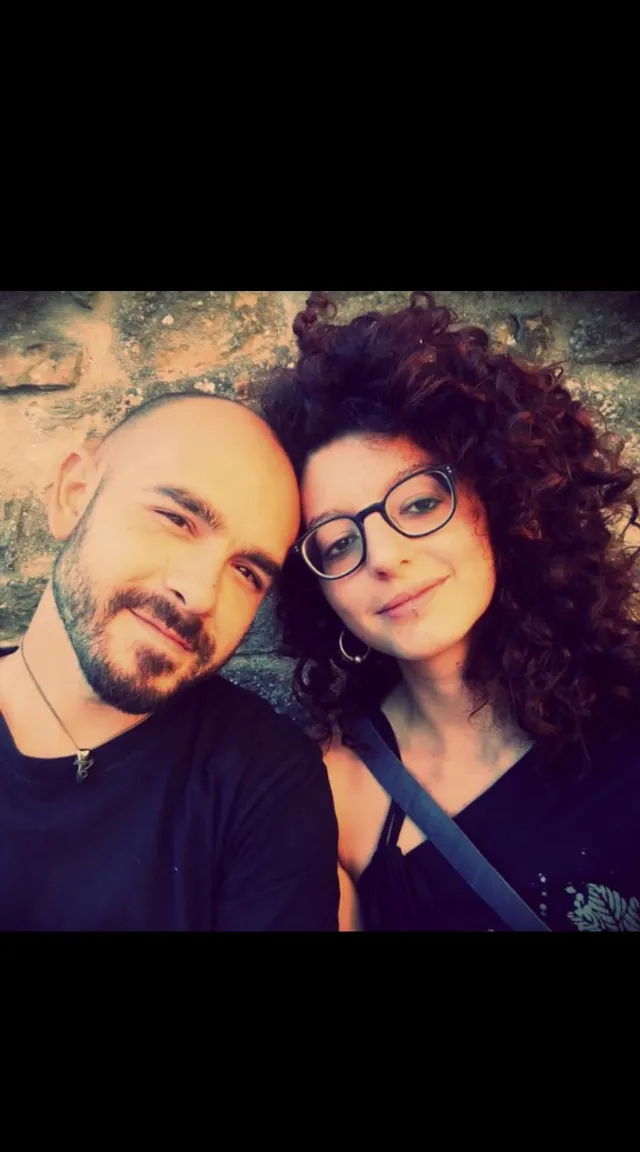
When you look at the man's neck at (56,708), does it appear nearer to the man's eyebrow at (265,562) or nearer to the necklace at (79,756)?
the necklace at (79,756)

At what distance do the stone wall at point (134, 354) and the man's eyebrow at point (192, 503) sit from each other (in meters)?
0.19

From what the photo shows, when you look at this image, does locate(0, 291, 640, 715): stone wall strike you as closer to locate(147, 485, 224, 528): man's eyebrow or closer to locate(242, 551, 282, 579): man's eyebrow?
locate(147, 485, 224, 528): man's eyebrow

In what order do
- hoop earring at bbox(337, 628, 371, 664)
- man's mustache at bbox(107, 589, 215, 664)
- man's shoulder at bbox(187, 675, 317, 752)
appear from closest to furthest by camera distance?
1. man's mustache at bbox(107, 589, 215, 664)
2. man's shoulder at bbox(187, 675, 317, 752)
3. hoop earring at bbox(337, 628, 371, 664)

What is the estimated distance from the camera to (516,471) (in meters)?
1.16

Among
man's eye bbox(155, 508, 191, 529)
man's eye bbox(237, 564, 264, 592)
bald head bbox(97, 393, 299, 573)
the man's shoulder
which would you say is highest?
bald head bbox(97, 393, 299, 573)

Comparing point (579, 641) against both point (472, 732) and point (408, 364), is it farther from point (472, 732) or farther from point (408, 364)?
point (408, 364)

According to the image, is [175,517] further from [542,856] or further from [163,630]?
[542,856]

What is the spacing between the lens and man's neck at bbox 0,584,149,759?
112 centimetres

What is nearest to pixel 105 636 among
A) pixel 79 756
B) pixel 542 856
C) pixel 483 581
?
pixel 79 756

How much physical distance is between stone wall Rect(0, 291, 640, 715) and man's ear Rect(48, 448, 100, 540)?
33 millimetres

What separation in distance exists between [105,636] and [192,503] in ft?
Result: 0.74

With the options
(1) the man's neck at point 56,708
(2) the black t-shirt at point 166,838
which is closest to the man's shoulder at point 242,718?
(2) the black t-shirt at point 166,838

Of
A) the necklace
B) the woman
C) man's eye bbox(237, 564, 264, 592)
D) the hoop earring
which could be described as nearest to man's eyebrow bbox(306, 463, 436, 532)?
the woman
